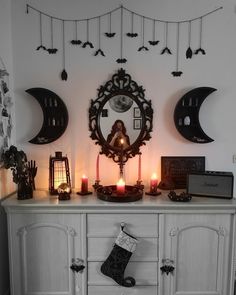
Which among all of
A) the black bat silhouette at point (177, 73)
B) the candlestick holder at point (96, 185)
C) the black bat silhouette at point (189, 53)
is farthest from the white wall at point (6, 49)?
the black bat silhouette at point (189, 53)

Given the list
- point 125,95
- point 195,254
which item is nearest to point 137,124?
point 125,95

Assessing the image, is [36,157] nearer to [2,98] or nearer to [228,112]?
[2,98]

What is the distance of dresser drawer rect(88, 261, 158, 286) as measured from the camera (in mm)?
1856

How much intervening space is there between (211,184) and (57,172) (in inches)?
48.8

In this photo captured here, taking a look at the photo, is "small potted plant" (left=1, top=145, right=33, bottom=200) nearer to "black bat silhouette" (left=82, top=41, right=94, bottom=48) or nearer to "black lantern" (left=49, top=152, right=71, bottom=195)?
"black lantern" (left=49, top=152, right=71, bottom=195)

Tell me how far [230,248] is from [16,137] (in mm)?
1933

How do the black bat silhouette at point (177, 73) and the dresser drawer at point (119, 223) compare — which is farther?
the black bat silhouette at point (177, 73)

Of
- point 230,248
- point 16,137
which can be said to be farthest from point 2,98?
point 230,248

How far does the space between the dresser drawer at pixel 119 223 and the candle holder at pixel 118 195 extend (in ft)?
0.37

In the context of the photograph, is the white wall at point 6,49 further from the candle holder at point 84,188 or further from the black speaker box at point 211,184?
the black speaker box at point 211,184

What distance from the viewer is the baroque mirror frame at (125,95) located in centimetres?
216

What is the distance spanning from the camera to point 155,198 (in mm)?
1942

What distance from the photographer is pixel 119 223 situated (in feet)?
6.01

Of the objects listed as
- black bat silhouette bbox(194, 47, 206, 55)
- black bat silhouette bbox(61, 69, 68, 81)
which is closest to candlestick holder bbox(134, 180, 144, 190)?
black bat silhouette bbox(61, 69, 68, 81)
